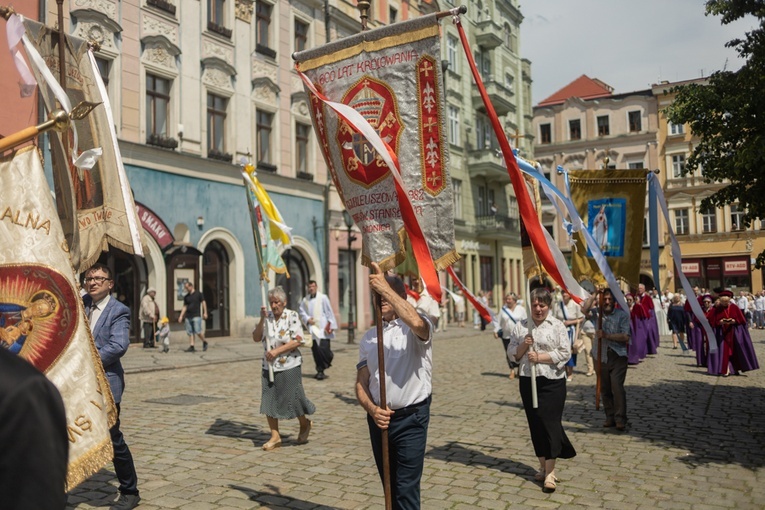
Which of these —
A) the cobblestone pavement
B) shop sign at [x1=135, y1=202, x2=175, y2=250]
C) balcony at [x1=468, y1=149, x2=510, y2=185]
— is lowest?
Answer: the cobblestone pavement

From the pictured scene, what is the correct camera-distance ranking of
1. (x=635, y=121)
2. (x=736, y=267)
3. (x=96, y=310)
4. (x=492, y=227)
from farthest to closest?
(x=635, y=121) < (x=736, y=267) < (x=492, y=227) < (x=96, y=310)

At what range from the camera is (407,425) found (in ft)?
14.9

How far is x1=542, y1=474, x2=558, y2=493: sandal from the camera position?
625 cm

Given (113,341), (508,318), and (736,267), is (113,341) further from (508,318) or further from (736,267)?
(736,267)

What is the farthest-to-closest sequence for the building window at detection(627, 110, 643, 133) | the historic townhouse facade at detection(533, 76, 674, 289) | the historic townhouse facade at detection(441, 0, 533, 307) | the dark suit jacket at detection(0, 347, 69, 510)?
the building window at detection(627, 110, 643, 133) < the historic townhouse facade at detection(533, 76, 674, 289) < the historic townhouse facade at detection(441, 0, 533, 307) < the dark suit jacket at detection(0, 347, 69, 510)

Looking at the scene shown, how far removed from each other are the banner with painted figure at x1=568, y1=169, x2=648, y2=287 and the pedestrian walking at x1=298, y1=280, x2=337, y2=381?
18.1ft

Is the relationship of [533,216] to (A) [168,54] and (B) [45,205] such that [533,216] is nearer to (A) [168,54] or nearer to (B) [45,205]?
(B) [45,205]

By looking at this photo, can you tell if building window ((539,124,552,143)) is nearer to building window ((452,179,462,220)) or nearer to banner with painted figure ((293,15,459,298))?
building window ((452,179,462,220))

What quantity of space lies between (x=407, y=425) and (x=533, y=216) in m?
2.20

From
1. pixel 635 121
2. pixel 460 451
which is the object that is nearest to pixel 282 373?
pixel 460 451

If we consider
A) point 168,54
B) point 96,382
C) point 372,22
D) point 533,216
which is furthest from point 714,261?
point 96,382

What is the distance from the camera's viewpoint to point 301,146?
2847 cm

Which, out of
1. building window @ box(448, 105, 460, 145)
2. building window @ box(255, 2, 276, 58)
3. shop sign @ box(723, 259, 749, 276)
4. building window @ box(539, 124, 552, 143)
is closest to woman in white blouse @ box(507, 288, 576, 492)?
building window @ box(255, 2, 276, 58)

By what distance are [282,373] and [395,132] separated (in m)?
3.66
